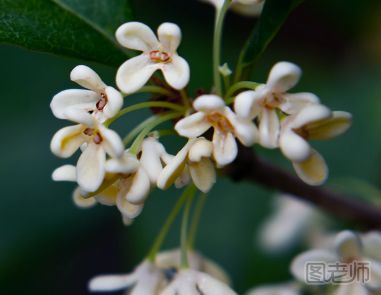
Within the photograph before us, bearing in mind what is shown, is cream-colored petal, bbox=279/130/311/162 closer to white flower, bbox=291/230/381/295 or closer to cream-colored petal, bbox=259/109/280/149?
cream-colored petal, bbox=259/109/280/149

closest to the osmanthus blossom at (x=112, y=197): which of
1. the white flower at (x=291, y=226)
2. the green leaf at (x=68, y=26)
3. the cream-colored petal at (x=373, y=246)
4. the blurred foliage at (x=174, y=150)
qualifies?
the green leaf at (x=68, y=26)

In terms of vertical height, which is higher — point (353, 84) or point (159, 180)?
point (353, 84)

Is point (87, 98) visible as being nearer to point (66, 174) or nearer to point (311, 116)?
point (66, 174)

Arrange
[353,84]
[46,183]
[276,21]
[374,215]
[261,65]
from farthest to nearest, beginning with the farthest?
[261,65] < [353,84] < [46,183] < [374,215] < [276,21]

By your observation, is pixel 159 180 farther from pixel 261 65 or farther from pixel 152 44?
pixel 261 65

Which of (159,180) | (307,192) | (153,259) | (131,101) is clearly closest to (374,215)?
(307,192)

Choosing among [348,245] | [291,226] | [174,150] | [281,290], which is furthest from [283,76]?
[174,150]
